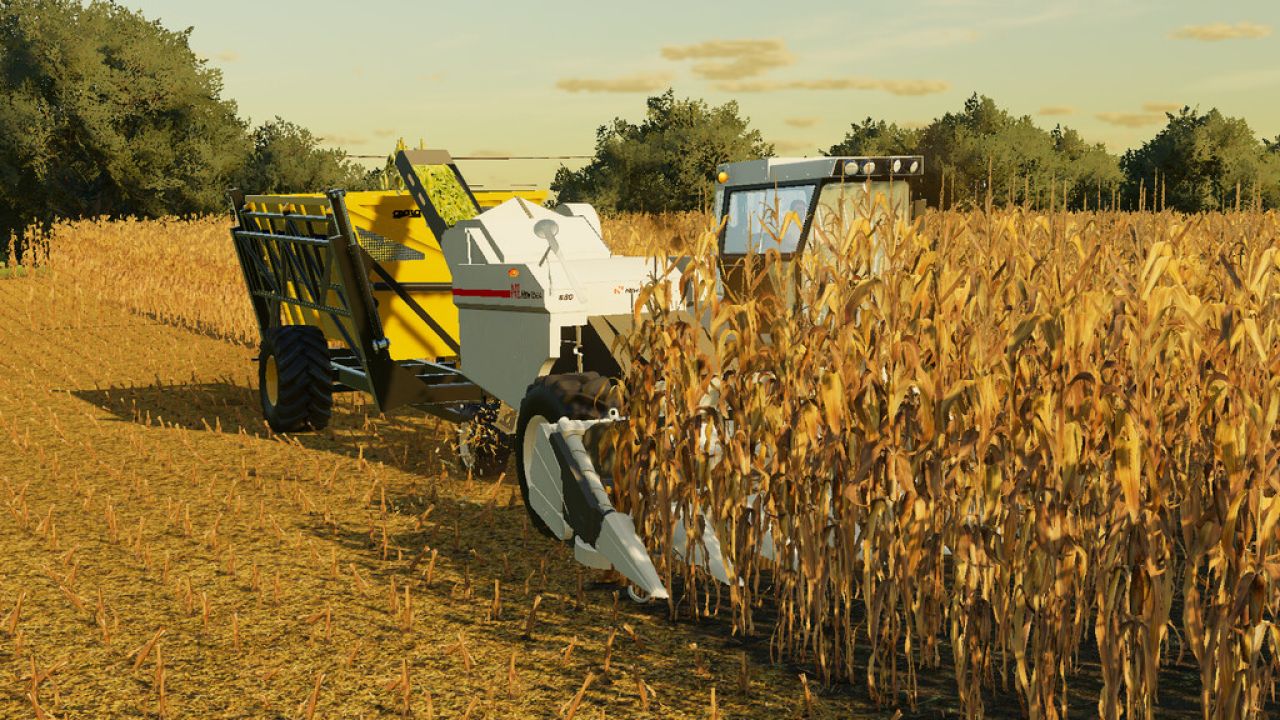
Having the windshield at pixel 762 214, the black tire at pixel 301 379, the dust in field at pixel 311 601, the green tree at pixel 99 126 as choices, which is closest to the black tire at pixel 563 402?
the dust in field at pixel 311 601

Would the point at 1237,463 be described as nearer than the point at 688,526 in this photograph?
Yes

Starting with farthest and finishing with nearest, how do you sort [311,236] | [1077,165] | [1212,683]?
1. [1077,165]
2. [311,236]
3. [1212,683]

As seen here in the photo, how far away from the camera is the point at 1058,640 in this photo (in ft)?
12.9

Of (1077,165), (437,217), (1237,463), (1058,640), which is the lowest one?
(1058,640)

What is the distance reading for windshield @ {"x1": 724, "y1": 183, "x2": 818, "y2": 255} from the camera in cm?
799

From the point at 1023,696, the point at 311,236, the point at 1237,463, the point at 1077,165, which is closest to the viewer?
the point at 1237,463

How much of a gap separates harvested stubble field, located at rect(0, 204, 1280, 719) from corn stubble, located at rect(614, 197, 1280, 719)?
16 millimetres

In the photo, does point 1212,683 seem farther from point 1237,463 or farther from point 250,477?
point 250,477

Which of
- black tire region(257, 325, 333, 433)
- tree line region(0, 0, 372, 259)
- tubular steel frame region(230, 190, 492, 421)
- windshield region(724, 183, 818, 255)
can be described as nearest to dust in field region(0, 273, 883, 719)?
black tire region(257, 325, 333, 433)

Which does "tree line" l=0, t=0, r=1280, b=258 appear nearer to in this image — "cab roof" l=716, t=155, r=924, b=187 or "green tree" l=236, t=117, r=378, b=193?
"green tree" l=236, t=117, r=378, b=193

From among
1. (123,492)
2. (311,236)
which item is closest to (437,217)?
(311,236)

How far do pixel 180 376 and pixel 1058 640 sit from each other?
11.7 metres

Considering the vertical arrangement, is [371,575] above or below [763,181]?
below

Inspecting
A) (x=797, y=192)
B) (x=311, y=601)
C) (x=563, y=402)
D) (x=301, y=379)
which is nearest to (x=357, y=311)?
(x=301, y=379)
